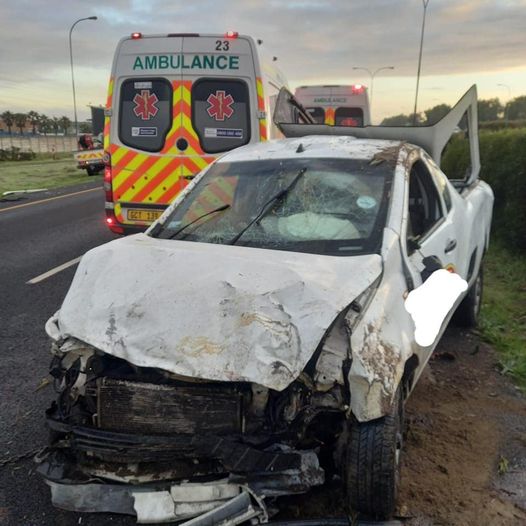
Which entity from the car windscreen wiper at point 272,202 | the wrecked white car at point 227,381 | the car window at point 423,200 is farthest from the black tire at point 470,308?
the wrecked white car at point 227,381

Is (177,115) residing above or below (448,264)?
above

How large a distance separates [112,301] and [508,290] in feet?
18.6

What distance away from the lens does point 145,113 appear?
737 cm

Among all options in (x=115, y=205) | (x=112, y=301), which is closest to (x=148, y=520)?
(x=112, y=301)

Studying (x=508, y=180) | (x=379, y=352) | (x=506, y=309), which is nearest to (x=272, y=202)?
(x=379, y=352)

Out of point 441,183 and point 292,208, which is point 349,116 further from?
point 292,208

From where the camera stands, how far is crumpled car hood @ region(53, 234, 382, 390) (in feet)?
8.08

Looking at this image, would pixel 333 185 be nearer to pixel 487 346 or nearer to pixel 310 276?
pixel 310 276

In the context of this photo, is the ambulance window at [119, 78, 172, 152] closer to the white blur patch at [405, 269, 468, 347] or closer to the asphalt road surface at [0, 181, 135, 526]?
the asphalt road surface at [0, 181, 135, 526]

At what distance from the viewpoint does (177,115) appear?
24.2 ft

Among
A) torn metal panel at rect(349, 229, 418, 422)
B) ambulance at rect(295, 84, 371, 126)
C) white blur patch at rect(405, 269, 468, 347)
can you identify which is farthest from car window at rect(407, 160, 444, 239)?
ambulance at rect(295, 84, 371, 126)

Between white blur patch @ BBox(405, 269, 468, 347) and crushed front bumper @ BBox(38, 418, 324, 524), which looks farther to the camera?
white blur patch @ BBox(405, 269, 468, 347)

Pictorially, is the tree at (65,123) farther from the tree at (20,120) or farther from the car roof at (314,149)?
the car roof at (314,149)

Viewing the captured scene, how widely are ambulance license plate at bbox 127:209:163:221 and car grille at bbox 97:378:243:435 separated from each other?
5049 millimetres
